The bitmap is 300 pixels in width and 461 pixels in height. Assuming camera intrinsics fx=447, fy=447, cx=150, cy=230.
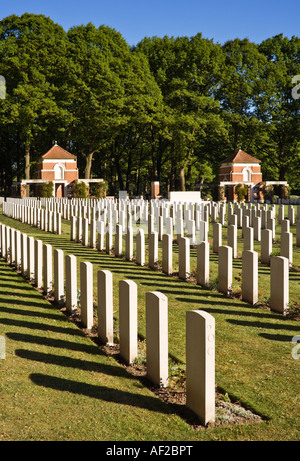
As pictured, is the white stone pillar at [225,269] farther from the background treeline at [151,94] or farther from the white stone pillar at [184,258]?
the background treeline at [151,94]

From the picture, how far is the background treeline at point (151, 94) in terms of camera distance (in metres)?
42.7

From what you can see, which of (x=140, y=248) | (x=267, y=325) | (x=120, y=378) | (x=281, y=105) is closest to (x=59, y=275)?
(x=120, y=378)

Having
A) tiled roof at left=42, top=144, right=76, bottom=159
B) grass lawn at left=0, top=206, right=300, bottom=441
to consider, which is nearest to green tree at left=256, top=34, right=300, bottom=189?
tiled roof at left=42, top=144, right=76, bottom=159

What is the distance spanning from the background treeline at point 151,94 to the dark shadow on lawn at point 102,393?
3893cm

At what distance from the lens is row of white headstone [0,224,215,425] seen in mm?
3457

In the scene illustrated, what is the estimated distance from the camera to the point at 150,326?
4.14m

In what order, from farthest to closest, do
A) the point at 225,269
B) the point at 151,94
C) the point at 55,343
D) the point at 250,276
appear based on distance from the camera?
the point at 151,94
the point at 225,269
the point at 250,276
the point at 55,343

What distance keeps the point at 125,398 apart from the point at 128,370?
2.10 feet

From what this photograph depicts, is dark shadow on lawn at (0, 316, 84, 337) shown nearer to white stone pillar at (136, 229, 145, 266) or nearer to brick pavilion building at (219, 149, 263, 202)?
white stone pillar at (136, 229, 145, 266)

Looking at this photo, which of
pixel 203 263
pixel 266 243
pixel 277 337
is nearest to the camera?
pixel 277 337

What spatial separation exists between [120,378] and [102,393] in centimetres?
38

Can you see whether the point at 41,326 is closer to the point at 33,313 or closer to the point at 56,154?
the point at 33,313

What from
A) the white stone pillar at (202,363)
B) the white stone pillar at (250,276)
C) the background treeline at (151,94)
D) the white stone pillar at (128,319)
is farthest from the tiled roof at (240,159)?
the white stone pillar at (202,363)

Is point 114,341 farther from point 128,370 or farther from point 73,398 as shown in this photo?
point 73,398
